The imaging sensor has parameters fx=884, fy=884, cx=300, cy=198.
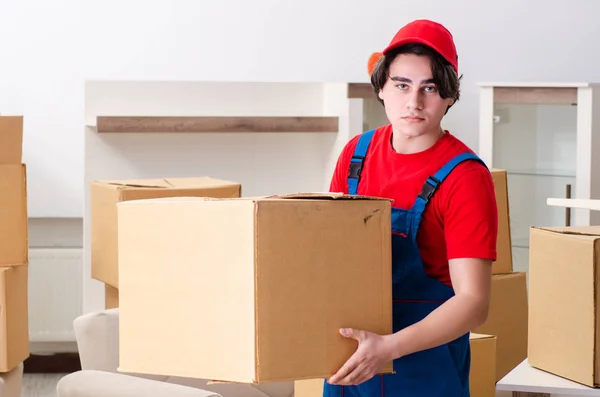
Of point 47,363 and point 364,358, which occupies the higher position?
point 364,358

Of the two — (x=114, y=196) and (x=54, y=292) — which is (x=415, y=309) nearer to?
(x=114, y=196)

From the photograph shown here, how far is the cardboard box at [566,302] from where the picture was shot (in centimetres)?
186

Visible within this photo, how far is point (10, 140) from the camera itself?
2518 mm

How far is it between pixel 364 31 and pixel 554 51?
94 cm

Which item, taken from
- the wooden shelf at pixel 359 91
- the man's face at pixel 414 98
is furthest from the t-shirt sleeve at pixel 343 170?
the wooden shelf at pixel 359 91

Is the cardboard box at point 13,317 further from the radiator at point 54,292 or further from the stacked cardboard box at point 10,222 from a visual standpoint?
the radiator at point 54,292

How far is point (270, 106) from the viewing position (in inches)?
151

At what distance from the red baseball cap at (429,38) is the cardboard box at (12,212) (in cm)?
157

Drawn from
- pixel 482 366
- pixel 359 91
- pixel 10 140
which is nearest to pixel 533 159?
pixel 359 91

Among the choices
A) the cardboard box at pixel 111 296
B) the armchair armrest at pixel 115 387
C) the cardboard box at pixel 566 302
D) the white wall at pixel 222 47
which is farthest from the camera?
the white wall at pixel 222 47

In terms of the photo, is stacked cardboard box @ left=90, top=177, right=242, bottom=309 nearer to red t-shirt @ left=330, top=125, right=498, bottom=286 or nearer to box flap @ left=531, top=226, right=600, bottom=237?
box flap @ left=531, top=226, right=600, bottom=237

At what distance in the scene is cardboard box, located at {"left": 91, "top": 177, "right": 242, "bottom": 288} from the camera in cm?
269

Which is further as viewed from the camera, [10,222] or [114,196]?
[114,196]

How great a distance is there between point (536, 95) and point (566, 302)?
1.67m
